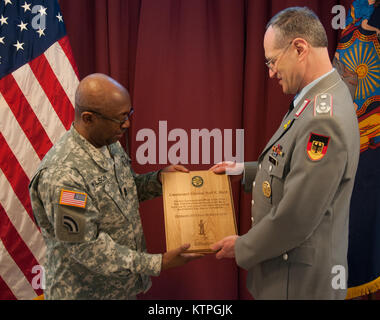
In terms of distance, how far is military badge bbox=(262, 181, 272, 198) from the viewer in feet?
4.65

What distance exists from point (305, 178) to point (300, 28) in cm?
61

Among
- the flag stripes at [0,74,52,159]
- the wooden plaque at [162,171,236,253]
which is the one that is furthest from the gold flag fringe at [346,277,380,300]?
the flag stripes at [0,74,52,159]

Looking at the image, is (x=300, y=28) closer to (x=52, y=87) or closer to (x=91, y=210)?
(x=91, y=210)

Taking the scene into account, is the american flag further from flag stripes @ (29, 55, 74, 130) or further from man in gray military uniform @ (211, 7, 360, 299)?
man in gray military uniform @ (211, 7, 360, 299)

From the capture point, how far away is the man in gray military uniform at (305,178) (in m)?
1.21

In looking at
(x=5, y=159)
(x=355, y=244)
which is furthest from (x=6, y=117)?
(x=355, y=244)

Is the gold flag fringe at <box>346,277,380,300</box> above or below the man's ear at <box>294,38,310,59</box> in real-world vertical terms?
below

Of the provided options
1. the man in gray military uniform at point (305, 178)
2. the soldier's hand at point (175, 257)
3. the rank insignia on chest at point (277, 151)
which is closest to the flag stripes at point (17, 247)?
the soldier's hand at point (175, 257)

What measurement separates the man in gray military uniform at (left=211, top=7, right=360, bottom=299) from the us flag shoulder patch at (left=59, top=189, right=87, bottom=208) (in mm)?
687

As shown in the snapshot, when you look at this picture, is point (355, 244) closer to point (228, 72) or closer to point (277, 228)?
point (277, 228)

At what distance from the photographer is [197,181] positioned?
1699 mm

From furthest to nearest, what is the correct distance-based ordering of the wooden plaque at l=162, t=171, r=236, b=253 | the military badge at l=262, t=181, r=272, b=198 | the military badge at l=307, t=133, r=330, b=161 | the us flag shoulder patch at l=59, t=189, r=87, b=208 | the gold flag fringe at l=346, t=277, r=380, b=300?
the gold flag fringe at l=346, t=277, r=380, b=300
the wooden plaque at l=162, t=171, r=236, b=253
the military badge at l=262, t=181, r=272, b=198
the us flag shoulder patch at l=59, t=189, r=87, b=208
the military badge at l=307, t=133, r=330, b=161

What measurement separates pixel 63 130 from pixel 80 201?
1.01m

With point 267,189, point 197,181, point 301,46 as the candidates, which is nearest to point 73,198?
point 197,181
